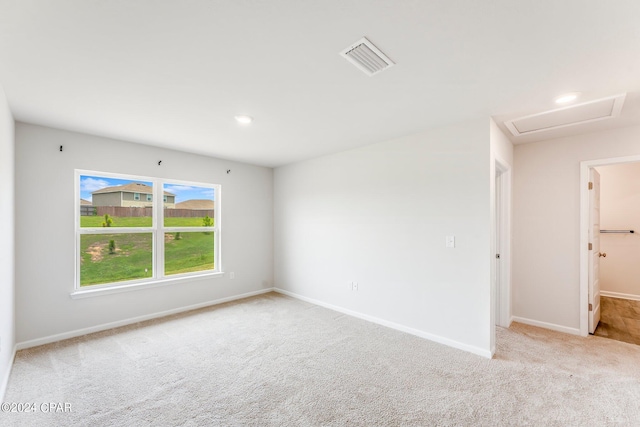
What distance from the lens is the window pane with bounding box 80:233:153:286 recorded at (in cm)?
340

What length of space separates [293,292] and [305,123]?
3078mm

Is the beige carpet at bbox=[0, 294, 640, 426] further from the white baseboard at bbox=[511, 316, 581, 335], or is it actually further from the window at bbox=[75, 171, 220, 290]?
the window at bbox=[75, 171, 220, 290]

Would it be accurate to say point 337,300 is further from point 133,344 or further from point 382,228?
point 133,344

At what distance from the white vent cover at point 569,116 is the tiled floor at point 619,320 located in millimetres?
2477

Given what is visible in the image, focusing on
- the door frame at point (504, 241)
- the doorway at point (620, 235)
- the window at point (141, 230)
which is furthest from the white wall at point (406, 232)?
the doorway at point (620, 235)

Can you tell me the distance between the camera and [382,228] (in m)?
3.63

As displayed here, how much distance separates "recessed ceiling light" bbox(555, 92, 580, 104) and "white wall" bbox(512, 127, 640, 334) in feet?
4.15

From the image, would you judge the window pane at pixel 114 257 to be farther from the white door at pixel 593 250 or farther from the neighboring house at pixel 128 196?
the white door at pixel 593 250

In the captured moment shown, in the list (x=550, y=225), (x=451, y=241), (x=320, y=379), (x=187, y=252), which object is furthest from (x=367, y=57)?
(x=187, y=252)

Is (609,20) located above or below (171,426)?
above

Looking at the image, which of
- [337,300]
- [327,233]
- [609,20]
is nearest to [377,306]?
[337,300]

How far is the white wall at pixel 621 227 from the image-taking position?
459 centimetres

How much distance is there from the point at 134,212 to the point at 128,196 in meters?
0.23

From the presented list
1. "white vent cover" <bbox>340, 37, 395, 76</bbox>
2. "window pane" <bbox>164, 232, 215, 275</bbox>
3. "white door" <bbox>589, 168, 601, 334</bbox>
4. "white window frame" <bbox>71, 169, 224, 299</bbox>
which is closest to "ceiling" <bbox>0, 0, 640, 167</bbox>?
"white vent cover" <bbox>340, 37, 395, 76</bbox>
